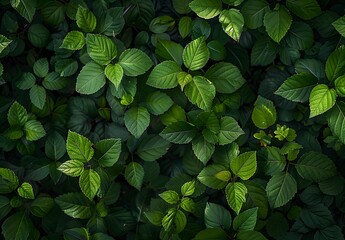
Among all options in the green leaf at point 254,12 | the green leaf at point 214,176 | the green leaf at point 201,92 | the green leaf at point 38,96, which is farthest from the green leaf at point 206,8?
the green leaf at point 38,96

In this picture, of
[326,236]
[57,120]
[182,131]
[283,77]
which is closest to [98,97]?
[57,120]

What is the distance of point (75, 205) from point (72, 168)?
0.69ft

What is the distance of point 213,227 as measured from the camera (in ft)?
5.95

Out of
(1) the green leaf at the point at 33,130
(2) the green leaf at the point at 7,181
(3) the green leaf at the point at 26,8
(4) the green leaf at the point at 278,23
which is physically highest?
(3) the green leaf at the point at 26,8

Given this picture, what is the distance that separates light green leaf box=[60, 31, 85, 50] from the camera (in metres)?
1.81

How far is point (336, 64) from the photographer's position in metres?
1.72

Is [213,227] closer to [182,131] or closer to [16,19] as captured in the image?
[182,131]

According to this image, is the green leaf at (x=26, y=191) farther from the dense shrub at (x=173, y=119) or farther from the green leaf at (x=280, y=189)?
the green leaf at (x=280, y=189)

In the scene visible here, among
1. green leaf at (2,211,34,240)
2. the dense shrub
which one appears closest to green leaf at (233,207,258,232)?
the dense shrub

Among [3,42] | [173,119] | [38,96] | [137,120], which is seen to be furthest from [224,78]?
[3,42]

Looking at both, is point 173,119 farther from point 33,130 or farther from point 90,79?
point 33,130

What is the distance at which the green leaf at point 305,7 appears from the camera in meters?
1.81

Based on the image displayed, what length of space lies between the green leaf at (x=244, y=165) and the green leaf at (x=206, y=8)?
52 centimetres

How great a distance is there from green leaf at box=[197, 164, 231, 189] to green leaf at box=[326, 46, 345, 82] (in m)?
0.51
